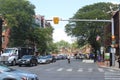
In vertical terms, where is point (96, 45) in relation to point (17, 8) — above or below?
below

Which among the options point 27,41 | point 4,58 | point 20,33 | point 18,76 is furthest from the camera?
point 27,41

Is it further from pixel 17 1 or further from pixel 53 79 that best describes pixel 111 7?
pixel 53 79

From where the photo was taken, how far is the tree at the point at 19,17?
9831cm

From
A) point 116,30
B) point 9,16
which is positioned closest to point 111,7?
point 116,30

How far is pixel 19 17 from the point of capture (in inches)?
3880

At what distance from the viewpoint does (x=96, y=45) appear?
10500 cm

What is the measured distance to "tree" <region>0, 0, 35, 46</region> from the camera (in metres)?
98.3

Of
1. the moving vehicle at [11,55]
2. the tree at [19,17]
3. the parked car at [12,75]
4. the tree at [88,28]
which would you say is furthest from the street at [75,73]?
the tree at [88,28]

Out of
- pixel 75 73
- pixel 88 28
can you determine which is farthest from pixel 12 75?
pixel 88 28

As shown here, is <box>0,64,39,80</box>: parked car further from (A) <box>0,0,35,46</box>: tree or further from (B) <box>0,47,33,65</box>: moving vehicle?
(A) <box>0,0,35,46</box>: tree

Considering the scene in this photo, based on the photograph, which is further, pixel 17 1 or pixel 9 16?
Result: pixel 17 1

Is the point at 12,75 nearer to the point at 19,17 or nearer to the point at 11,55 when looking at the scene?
the point at 11,55

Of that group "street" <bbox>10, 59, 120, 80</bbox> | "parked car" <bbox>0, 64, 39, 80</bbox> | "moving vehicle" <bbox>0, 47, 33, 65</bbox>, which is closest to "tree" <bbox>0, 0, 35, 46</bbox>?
"moving vehicle" <bbox>0, 47, 33, 65</bbox>

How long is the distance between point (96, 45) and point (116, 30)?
44.4ft
